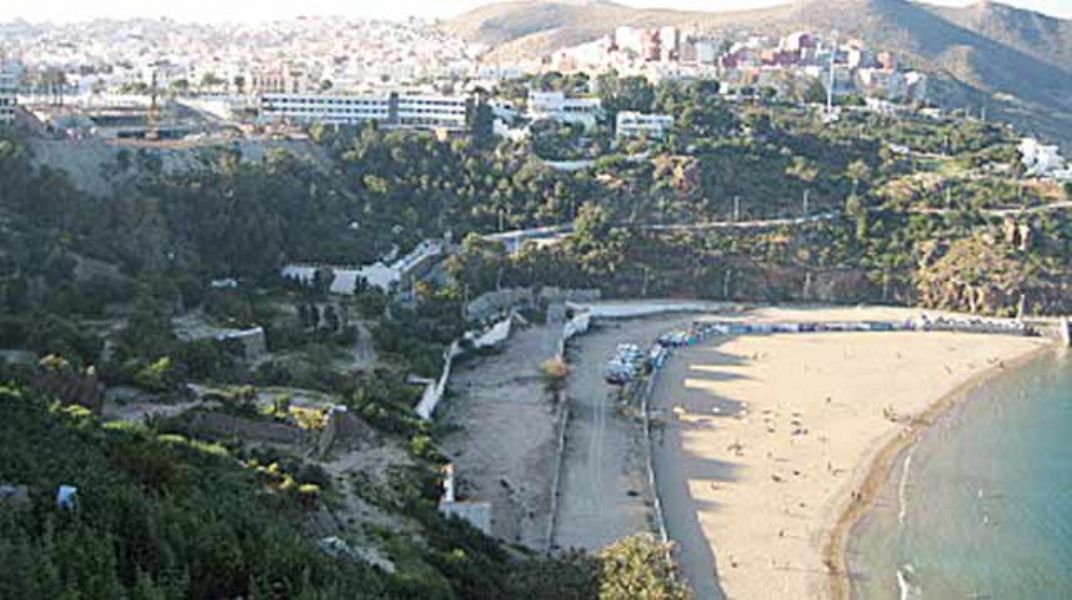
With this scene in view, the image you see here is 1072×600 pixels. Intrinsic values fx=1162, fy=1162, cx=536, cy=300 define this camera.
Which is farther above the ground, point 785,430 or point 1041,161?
point 1041,161

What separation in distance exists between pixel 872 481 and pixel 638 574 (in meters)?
9.52

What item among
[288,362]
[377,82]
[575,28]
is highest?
[575,28]

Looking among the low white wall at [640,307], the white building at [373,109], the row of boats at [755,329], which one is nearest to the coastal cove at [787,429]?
the row of boats at [755,329]

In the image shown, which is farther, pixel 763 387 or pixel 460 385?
pixel 763 387

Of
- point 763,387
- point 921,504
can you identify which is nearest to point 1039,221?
point 763,387

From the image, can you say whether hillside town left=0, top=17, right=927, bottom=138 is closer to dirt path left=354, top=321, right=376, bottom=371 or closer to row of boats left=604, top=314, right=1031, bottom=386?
row of boats left=604, top=314, right=1031, bottom=386

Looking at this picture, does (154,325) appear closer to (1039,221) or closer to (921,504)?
(921,504)

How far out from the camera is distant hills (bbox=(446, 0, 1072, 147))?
8700cm

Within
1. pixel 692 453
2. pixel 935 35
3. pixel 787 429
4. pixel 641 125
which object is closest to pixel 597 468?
pixel 692 453

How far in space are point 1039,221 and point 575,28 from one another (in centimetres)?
8458

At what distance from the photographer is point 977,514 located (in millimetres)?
21094

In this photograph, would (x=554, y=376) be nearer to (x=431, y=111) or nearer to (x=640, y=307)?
(x=640, y=307)

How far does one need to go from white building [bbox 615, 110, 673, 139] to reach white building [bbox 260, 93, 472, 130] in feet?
21.4

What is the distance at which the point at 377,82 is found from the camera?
A: 6619 centimetres
